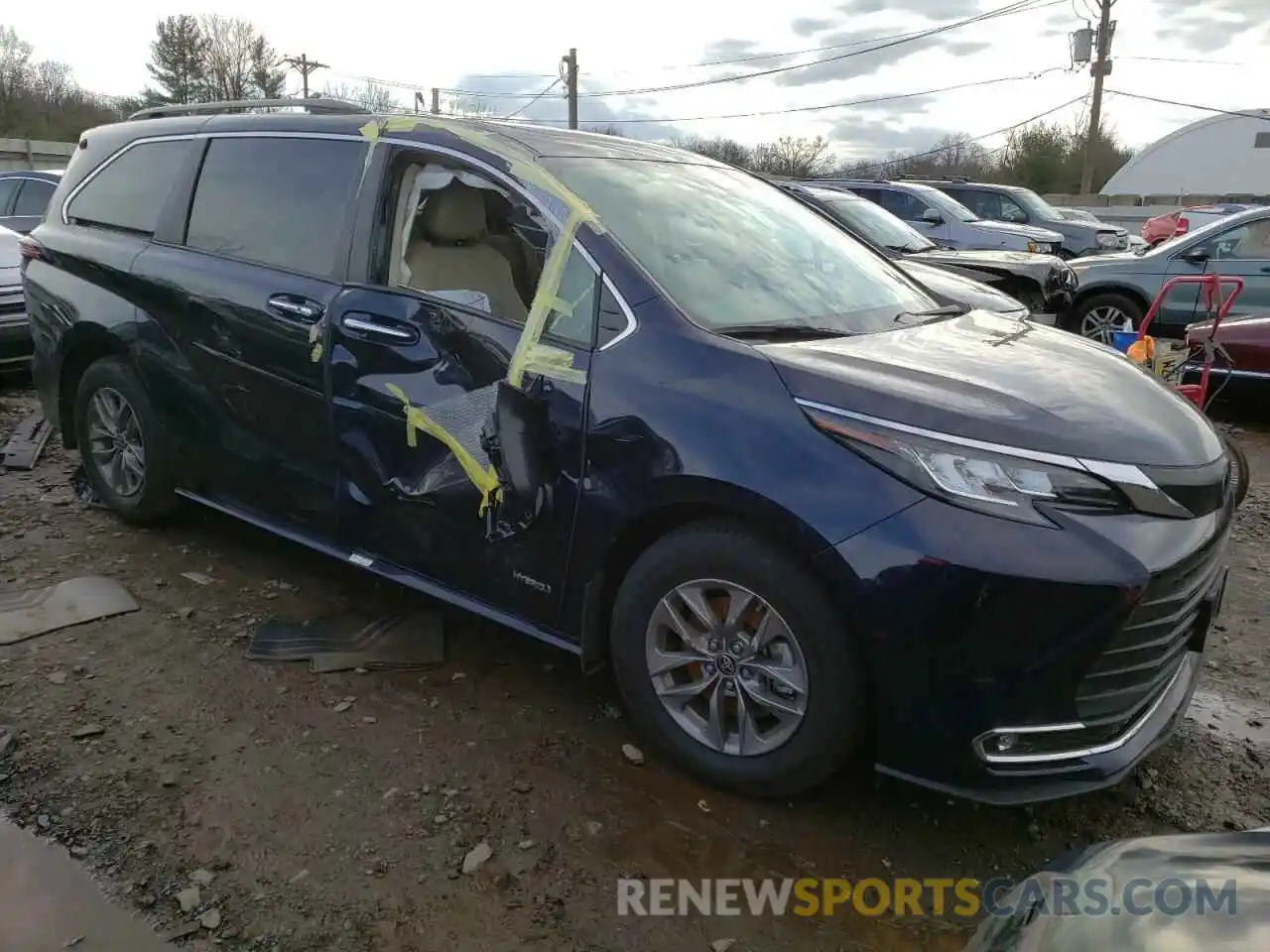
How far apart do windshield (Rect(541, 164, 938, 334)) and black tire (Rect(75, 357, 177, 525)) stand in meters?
2.28

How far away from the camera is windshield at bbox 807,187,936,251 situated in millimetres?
9875

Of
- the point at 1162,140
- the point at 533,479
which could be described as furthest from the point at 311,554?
the point at 1162,140

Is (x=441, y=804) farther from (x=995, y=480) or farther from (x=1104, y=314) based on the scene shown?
(x=1104, y=314)

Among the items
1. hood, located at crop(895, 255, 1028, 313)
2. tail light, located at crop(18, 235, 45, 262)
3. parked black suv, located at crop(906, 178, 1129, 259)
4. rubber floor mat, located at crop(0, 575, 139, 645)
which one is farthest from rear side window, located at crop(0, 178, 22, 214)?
parked black suv, located at crop(906, 178, 1129, 259)

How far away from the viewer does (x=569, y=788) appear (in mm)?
2947

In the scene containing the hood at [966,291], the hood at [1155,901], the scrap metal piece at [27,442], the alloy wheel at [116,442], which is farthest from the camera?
the hood at [966,291]

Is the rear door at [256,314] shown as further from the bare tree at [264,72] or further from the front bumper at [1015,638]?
the bare tree at [264,72]

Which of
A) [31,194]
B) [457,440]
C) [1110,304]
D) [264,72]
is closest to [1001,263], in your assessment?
[1110,304]

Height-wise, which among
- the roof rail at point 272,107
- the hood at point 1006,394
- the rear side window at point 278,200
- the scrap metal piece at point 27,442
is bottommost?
the scrap metal piece at point 27,442

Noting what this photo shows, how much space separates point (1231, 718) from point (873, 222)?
7.52 meters

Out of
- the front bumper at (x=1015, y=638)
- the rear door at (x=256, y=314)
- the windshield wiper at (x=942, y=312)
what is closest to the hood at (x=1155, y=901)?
the front bumper at (x=1015, y=638)

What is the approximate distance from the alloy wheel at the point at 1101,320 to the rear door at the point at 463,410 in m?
8.35

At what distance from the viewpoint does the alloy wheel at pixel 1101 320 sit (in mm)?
9969

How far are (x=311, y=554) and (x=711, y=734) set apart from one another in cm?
247
